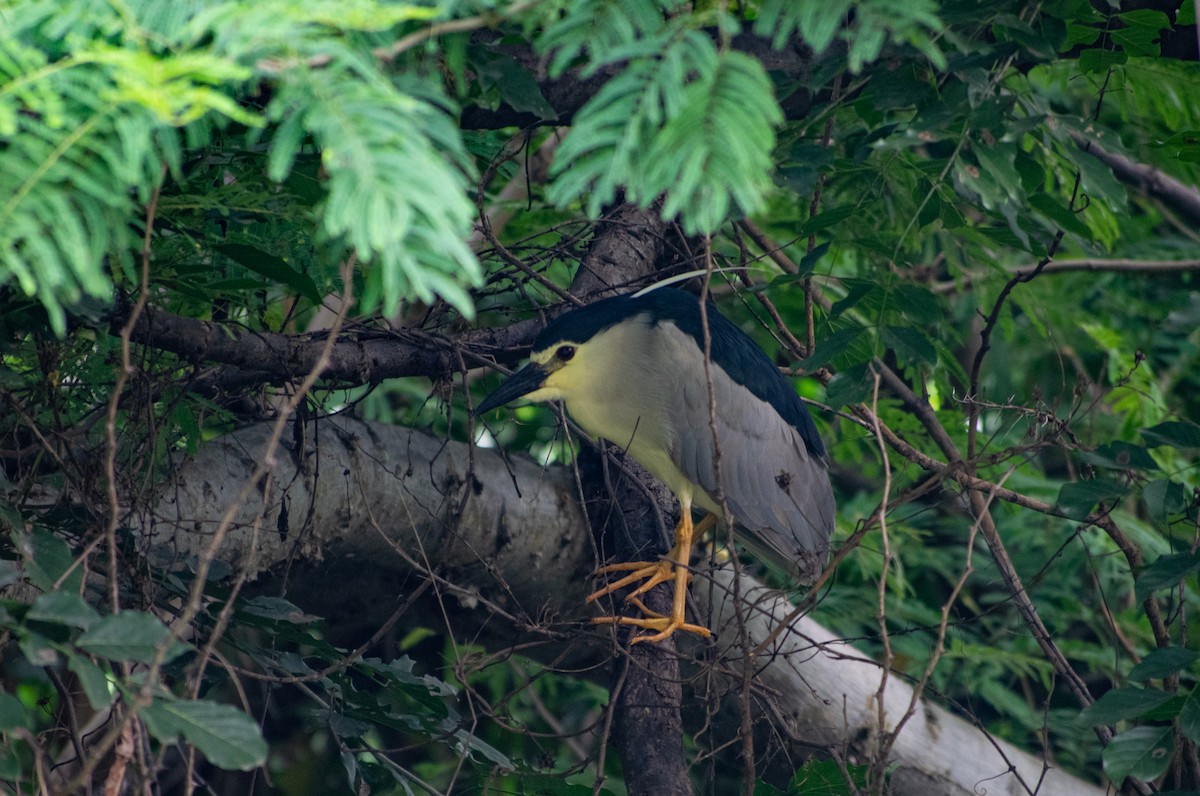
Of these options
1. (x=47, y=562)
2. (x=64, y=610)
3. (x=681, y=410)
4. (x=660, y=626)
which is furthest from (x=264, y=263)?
(x=660, y=626)

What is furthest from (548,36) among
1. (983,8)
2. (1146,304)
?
(1146,304)

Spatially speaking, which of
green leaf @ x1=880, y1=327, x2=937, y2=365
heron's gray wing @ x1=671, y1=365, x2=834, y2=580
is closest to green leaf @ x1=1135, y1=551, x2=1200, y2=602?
green leaf @ x1=880, y1=327, x2=937, y2=365

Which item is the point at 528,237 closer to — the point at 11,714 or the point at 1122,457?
the point at 1122,457

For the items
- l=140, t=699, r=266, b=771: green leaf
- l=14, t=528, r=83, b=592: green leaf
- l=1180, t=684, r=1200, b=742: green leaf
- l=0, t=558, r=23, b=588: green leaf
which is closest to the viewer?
l=140, t=699, r=266, b=771: green leaf

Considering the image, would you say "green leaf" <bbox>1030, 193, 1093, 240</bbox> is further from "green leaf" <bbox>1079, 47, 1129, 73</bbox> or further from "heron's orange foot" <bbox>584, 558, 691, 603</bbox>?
"heron's orange foot" <bbox>584, 558, 691, 603</bbox>

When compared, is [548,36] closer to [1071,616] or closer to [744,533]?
[744,533]

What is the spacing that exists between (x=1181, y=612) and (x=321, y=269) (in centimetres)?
181

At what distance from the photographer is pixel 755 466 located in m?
2.95

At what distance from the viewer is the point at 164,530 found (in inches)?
94.3

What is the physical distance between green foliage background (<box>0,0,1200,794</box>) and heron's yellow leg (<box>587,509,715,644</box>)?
0.39m

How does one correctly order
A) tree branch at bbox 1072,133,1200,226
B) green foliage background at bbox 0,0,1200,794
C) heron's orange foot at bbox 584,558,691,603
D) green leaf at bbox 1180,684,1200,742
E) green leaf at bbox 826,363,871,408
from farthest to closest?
tree branch at bbox 1072,133,1200,226
heron's orange foot at bbox 584,558,691,603
green leaf at bbox 826,363,871,408
green leaf at bbox 1180,684,1200,742
green foliage background at bbox 0,0,1200,794

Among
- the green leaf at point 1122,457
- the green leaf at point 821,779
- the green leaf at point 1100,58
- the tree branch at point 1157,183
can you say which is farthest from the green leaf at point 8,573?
the tree branch at point 1157,183

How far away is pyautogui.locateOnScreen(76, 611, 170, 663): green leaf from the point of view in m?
1.32

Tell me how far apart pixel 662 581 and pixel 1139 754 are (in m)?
1.29
